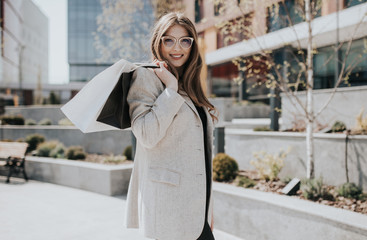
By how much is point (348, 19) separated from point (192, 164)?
43.0ft

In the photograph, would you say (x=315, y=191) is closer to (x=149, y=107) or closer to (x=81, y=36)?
(x=149, y=107)

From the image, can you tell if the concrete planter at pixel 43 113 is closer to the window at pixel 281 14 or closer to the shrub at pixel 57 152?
the shrub at pixel 57 152

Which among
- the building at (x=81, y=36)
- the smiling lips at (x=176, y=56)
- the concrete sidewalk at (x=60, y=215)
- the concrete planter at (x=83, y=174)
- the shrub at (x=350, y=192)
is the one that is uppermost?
the building at (x=81, y=36)

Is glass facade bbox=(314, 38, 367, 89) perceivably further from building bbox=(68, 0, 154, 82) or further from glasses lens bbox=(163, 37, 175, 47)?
building bbox=(68, 0, 154, 82)

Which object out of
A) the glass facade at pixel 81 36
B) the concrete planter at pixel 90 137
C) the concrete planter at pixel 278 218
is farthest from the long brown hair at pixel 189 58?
the glass facade at pixel 81 36

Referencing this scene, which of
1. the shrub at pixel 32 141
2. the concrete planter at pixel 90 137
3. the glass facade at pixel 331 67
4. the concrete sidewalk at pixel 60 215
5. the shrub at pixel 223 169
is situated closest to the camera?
the concrete sidewalk at pixel 60 215

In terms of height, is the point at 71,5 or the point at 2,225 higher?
the point at 71,5

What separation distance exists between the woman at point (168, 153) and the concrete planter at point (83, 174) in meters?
4.57

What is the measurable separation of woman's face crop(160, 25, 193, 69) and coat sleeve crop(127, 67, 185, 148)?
237mm

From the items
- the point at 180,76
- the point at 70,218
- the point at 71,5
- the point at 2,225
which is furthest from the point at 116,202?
the point at 71,5

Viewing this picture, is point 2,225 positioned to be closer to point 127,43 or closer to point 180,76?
point 180,76

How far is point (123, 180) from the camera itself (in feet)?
20.4

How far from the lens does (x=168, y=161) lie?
1.60 metres

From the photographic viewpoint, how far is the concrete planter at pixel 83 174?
612 cm
